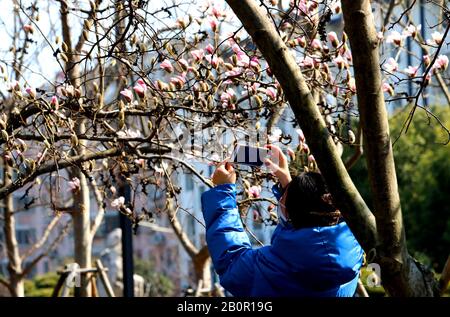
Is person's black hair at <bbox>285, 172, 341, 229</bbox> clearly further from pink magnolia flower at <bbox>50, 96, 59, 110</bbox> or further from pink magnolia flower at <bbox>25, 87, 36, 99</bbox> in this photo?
pink magnolia flower at <bbox>25, 87, 36, 99</bbox>

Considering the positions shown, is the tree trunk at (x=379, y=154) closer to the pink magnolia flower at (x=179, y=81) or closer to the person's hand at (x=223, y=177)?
the person's hand at (x=223, y=177)

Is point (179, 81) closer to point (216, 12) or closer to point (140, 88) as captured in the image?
point (140, 88)

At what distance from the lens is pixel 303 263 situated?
2938mm

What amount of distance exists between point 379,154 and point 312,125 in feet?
0.83

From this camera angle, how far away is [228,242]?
10.2 feet

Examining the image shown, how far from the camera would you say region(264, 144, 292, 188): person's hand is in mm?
3271

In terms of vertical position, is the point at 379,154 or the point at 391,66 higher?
the point at 391,66

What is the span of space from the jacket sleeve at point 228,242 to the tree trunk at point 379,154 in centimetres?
49

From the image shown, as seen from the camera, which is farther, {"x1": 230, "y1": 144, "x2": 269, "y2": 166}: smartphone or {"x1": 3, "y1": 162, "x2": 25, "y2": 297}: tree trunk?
{"x1": 3, "y1": 162, "x2": 25, "y2": 297}: tree trunk

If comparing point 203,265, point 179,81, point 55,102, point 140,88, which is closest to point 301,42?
point 179,81

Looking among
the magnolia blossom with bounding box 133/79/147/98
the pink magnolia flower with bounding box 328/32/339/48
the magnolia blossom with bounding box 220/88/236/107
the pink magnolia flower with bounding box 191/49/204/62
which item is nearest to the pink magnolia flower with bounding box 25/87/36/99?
the magnolia blossom with bounding box 133/79/147/98

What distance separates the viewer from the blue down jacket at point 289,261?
2947 mm

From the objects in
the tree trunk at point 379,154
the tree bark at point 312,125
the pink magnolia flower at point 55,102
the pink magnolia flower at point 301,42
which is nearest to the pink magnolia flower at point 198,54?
the pink magnolia flower at point 301,42

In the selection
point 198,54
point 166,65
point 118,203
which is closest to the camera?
point 166,65
